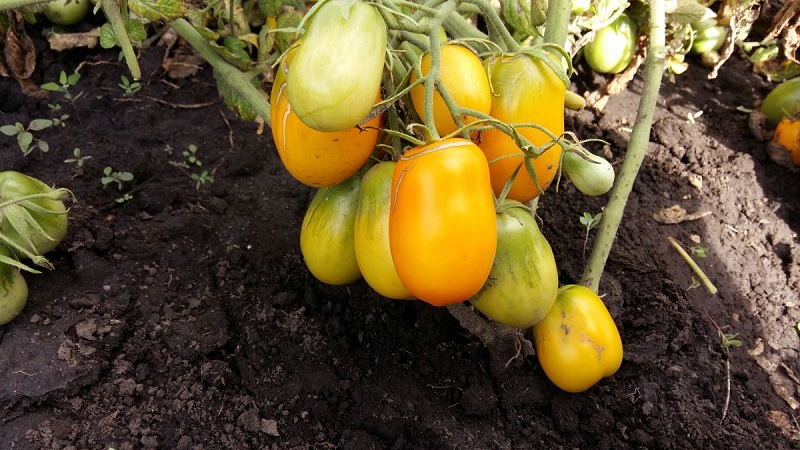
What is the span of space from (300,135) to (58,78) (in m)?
1.65

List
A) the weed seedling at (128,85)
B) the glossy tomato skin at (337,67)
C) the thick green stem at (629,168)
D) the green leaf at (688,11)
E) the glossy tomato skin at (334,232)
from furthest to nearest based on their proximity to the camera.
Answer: the green leaf at (688,11) → the weed seedling at (128,85) → the thick green stem at (629,168) → the glossy tomato skin at (334,232) → the glossy tomato skin at (337,67)

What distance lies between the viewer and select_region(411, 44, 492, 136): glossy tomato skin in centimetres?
134

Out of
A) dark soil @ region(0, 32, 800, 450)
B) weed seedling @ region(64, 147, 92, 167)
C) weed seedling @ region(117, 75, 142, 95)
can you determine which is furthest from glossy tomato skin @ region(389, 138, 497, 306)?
weed seedling @ region(117, 75, 142, 95)

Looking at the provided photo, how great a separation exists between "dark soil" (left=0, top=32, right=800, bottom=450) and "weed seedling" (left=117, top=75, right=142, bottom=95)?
46 mm

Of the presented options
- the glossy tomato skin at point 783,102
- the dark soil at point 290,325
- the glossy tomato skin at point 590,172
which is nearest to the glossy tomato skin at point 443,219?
the glossy tomato skin at point 590,172

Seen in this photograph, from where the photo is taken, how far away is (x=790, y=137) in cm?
259

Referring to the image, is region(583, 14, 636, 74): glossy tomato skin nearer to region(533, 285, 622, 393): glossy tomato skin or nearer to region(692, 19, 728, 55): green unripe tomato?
region(692, 19, 728, 55): green unripe tomato

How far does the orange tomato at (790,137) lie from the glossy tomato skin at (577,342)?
4.57 feet

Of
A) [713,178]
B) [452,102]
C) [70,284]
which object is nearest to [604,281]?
[713,178]

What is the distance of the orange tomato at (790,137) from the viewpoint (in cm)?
257

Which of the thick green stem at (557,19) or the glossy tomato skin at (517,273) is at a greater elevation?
the thick green stem at (557,19)

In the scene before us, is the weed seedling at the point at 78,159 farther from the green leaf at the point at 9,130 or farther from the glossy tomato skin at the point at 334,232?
the glossy tomato skin at the point at 334,232

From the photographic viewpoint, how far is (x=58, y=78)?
99.0 inches

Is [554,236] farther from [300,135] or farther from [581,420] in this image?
[300,135]
